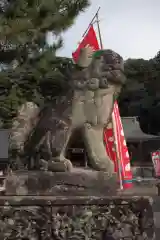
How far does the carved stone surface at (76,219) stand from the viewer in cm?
365

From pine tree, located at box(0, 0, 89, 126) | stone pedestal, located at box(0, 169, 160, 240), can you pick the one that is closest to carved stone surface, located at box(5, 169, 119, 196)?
stone pedestal, located at box(0, 169, 160, 240)

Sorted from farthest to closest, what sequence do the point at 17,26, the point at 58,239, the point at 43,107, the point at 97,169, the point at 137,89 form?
the point at 137,89
the point at 17,26
the point at 43,107
the point at 97,169
the point at 58,239

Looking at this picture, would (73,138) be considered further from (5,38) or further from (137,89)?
(137,89)

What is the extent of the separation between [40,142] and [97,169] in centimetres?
79

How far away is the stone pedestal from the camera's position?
3654mm

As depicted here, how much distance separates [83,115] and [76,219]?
135cm

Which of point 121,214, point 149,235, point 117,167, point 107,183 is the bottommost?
point 149,235

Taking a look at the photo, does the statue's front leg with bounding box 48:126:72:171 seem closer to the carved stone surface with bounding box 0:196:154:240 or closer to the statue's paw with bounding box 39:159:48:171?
the statue's paw with bounding box 39:159:48:171

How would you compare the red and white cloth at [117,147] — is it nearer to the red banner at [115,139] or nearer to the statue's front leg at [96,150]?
the red banner at [115,139]

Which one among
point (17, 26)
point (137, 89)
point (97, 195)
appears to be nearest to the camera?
point (97, 195)

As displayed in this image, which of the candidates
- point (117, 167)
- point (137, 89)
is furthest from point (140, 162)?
point (117, 167)

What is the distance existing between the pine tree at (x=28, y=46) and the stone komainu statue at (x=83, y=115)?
586 cm

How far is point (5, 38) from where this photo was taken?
10.9 meters

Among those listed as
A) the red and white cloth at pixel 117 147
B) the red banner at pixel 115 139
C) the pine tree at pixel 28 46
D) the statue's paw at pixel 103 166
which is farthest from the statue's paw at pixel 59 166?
the pine tree at pixel 28 46
